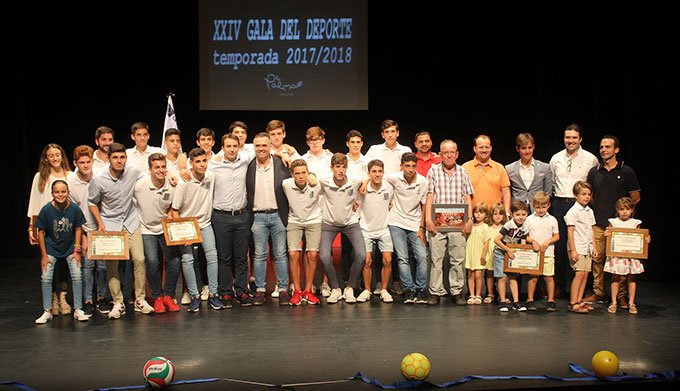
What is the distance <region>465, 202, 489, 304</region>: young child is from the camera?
5.45 m

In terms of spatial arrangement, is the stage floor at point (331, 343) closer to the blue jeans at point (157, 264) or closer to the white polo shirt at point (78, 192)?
the blue jeans at point (157, 264)

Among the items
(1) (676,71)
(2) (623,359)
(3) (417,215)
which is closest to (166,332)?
(3) (417,215)

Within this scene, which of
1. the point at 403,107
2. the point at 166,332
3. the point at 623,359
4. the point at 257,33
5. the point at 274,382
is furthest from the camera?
the point at 403,107

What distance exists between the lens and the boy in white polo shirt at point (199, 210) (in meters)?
5.18

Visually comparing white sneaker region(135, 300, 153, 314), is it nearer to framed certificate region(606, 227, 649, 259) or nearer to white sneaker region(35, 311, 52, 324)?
white sneaker region(35, 311, 52, 324)

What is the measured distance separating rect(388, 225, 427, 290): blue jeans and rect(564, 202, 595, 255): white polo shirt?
1382 millimetres

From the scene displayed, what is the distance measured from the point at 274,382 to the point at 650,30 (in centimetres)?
638

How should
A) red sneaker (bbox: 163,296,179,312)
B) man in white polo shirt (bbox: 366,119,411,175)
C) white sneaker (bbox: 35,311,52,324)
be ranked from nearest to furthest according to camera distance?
1. white sneaker (bbox: 35,311,52,324)
2. red sneaker (bbox: 163,296,179,312)
3. man in white polo shirt (bbox: 366,119,411,175)

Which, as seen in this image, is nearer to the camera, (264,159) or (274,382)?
(274,382)

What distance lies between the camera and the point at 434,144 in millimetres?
8617

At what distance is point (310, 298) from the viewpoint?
5.45 meters

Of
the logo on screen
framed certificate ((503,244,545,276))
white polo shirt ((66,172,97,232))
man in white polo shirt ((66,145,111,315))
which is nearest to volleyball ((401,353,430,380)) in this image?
framed certificate ((503,244,545,276))

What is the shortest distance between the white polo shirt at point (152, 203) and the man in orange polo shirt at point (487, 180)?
290 cm

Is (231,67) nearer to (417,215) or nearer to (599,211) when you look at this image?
(417,215)
